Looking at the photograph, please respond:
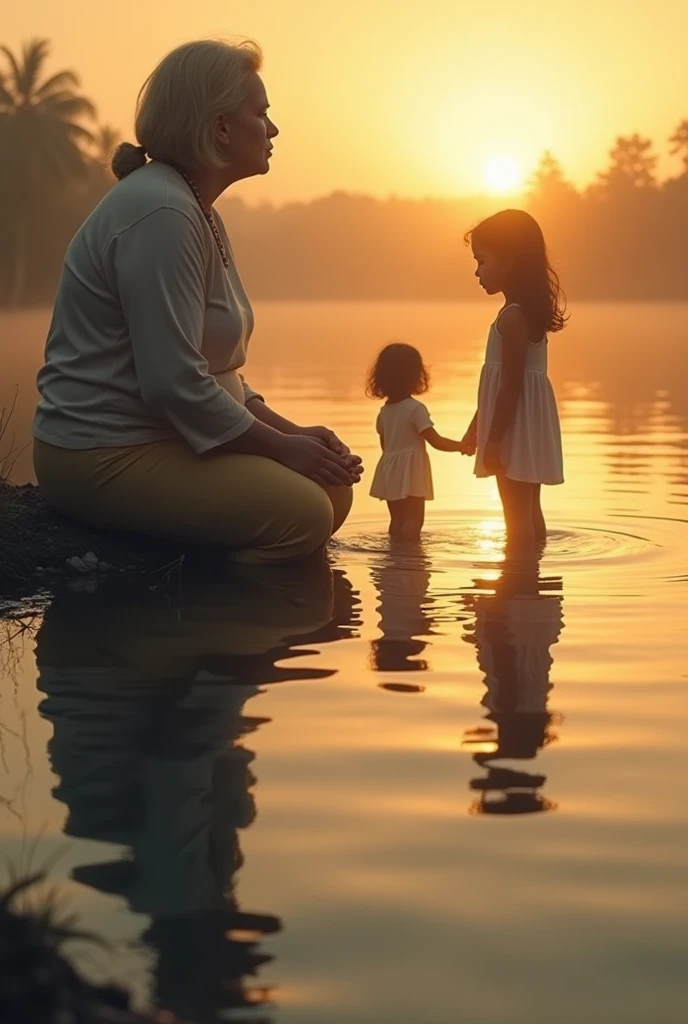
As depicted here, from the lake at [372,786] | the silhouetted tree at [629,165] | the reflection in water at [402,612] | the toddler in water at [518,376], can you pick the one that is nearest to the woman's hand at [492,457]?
the toddler in water at [518,376]

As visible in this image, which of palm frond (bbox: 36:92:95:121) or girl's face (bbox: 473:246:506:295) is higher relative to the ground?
palm frond (bbox: 36:92:95:121)

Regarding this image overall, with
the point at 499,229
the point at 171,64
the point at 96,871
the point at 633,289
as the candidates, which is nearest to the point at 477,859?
the point at 96,871

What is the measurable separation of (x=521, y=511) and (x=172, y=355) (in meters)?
2.21

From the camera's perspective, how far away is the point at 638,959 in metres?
2.35

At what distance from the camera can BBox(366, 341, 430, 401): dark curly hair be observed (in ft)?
25.0

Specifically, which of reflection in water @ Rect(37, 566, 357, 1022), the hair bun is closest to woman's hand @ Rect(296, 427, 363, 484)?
reflection in water @ Rect(37, 566, 357, 1022)

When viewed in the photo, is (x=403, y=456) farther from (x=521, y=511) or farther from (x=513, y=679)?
(x=513, y=679)

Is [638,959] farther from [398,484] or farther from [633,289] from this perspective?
[633,289]

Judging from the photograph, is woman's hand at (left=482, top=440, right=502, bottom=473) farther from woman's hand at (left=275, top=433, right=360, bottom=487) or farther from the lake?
woman's hand at (left=275, top=433, right=360, bottom=487)

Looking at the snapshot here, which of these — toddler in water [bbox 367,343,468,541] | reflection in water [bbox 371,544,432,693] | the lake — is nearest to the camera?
the lake

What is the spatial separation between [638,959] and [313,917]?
488mm

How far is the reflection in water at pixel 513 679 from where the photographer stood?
10.3 feet

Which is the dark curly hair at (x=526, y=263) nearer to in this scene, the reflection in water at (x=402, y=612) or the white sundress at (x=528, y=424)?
the white sundress at (x=528, y=424)

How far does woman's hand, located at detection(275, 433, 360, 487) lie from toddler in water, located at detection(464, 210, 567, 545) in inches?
51.0
